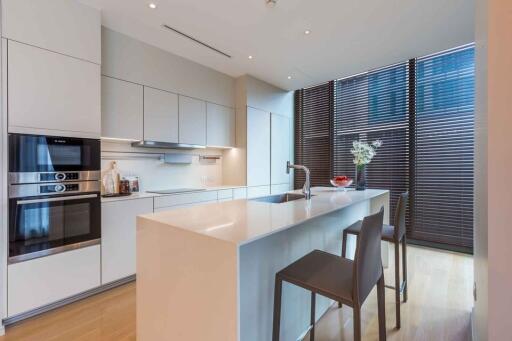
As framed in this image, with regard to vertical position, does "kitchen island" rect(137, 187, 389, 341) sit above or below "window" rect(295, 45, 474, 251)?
below

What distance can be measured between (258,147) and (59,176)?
2.89m

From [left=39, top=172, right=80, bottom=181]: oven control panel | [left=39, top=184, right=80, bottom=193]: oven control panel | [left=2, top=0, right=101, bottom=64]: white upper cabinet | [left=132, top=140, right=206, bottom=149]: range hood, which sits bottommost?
[left=39, top=184, right=80, bottom=193]: oven control panel

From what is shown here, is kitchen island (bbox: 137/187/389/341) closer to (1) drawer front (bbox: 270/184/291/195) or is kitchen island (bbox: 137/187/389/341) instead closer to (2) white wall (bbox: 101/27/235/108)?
(2) white wall (bbox: 101/27/235/108)

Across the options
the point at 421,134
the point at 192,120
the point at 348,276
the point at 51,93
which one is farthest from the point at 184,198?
the point at 421,134

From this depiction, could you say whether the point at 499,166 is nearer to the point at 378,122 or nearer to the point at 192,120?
the point at 192,120

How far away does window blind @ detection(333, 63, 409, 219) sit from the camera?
151 inches

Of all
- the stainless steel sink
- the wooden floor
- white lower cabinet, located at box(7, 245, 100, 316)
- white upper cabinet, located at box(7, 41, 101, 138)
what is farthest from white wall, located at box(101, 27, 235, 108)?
the wooden floor

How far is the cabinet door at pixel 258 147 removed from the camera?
414 centimetres

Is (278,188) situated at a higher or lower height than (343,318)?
Result: higher

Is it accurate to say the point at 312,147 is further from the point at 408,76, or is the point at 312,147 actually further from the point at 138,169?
the point at 138,169

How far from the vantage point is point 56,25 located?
211 cm

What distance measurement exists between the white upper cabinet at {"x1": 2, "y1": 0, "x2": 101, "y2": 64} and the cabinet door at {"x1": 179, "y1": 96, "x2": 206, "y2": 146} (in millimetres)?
1226

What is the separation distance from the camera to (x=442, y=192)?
11.5 feet

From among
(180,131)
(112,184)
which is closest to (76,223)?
(112,184)
